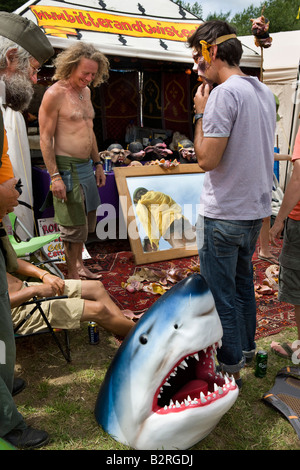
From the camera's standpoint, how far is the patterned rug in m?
3.45

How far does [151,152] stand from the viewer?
6.00 m

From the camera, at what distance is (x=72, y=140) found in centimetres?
378

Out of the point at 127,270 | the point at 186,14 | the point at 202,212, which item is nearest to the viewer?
the point at 202,212

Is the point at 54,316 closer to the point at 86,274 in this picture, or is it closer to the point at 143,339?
the point at 143,339

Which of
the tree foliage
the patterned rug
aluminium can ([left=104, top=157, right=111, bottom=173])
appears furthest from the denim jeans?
the tree foliage

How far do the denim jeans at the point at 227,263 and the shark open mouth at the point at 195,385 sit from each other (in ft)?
1.13

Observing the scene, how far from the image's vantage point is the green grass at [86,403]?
2.03 m

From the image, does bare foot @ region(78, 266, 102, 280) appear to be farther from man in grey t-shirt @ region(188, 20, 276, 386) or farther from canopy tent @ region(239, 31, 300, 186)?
canopy tent @ region(239, 31, 300, 186)

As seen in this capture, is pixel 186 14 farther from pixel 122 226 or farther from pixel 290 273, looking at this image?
pixel 290 273

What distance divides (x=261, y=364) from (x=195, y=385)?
861 millimetres

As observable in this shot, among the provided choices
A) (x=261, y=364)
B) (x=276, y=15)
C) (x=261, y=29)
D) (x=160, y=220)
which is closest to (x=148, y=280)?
(x=160, y=220)

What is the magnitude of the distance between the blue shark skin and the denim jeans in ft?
1.32
